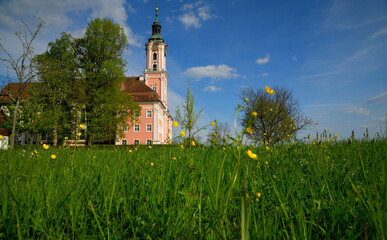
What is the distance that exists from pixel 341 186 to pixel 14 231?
267 centimetres

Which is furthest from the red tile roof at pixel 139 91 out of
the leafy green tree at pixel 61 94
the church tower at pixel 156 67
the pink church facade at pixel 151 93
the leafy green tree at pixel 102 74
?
the leafy green tree at pixel 61 94

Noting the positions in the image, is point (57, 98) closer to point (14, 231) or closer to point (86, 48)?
point (86, 48)

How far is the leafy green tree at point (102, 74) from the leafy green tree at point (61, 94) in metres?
1.22

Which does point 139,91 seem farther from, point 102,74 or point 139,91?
point 102,74

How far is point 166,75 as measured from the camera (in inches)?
2073

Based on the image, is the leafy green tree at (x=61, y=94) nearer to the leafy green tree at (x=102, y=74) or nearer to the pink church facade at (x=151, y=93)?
the leafy green tree at (x=102, y=74)

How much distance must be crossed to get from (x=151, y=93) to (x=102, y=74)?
60.5 ft

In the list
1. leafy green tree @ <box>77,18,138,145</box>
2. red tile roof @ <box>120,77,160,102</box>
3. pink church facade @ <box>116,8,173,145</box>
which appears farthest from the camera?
red tile roof @ <box>120,77,160,102</box>

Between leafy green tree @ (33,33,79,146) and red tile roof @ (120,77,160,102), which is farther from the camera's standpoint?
red tile roof @ (120,77,160,102)

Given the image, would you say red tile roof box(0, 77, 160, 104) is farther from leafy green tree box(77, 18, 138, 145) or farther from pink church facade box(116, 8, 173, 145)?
leafy green tree box(77, 18, 138, 145)

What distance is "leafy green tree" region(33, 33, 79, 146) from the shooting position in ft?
73.2

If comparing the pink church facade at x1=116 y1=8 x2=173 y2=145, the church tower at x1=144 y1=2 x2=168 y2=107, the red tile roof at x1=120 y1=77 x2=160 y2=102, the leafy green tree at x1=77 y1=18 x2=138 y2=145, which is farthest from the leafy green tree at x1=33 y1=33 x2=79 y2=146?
the church tower at x1=144 y1=2 x2=168 y2=107

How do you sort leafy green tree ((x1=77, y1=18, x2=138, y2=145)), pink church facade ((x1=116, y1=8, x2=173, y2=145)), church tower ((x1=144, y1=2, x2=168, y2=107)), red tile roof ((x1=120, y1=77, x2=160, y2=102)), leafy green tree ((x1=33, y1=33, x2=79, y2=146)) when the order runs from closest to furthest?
leafy green tree ((x1=33, y1=33, x2=79, y2=146))
leafy green tree ((x1=77, y1=18, x2=138, y2=145))
pink church facade ((x1=116, y1=8, x2=173, y2=145))
red tile roof ((x1=120, y1=77, x2=160, y2=102))
church tower ((x1=144, y1=2, x2=168, y2=107))

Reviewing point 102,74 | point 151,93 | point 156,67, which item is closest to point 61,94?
point 102,74
